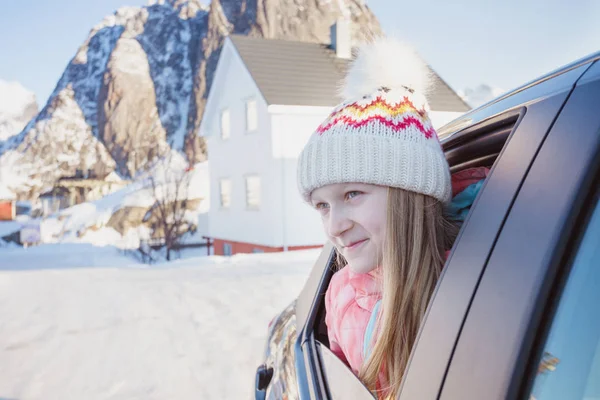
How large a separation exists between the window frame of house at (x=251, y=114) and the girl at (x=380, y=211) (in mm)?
17413

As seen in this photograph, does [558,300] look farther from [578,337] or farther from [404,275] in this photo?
[404,275]

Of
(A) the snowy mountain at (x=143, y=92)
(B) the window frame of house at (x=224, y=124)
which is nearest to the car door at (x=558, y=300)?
(B) the window frame of house at (x=224, y=124)

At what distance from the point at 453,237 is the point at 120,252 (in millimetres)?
30644

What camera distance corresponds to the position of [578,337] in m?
0.69

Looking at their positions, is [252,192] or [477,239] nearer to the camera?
[477,239]

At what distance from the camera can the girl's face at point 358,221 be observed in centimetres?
142

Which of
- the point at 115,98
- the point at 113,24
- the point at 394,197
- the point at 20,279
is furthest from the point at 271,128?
the point at 113,24

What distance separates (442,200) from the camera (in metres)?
1.42

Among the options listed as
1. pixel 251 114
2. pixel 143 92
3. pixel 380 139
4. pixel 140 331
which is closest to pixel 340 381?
pixel 380 139

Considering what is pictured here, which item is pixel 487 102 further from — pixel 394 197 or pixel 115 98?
pixel 115 98

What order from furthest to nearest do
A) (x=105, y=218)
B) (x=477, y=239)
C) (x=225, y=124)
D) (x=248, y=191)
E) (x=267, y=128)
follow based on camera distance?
(x=105, y=218) → (x=225, y=124) → (x=248, y=191) → (x=267, y=128) → (x=477, y=239)

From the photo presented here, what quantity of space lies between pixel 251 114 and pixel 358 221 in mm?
18381

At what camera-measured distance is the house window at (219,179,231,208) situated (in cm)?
2197

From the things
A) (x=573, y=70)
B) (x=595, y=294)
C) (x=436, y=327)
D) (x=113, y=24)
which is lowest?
(x=436, y=327)
